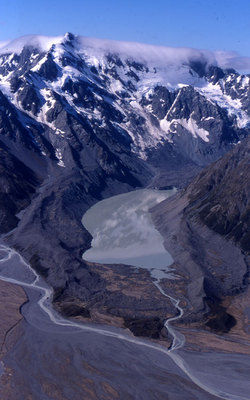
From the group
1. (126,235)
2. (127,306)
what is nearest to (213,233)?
(126,235)

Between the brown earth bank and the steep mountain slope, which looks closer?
the brown earth bank

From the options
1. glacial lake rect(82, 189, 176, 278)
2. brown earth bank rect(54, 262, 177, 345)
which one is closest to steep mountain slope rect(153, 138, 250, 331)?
glacial lake rect(82, 189, 176, 278)

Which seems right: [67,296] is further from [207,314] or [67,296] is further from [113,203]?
[113,203]

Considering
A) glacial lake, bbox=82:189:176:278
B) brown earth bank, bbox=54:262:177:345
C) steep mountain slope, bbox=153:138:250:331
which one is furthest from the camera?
glacial lake, bbox=82:189:176:278

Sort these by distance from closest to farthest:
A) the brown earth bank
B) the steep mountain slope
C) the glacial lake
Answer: the brown earth bank → the steep mountain slope → the glacial lake

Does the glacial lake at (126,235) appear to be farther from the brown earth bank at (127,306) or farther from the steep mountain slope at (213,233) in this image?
the brown earth bank at (127,306)

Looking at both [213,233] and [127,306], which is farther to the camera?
[213,233]

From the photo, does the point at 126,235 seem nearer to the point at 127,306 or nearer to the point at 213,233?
the point at 213,233

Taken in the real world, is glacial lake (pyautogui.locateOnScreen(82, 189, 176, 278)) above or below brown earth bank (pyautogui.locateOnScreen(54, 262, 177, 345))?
above

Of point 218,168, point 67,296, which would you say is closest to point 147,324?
point 67,296

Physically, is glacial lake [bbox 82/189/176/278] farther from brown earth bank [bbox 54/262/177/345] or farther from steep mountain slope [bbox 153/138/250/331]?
brown earth bank [bbox 54/262/177/345]
